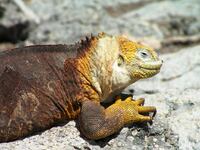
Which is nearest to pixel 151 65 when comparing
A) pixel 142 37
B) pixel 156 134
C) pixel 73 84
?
pixel 156 134

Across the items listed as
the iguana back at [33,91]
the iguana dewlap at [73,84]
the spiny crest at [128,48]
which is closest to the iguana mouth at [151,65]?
the iguana dewlap at [73,84]

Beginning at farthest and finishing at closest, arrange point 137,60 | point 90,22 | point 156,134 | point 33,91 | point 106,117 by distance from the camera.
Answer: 1. point 90,22
2. point 137,60
3. point 156,134
4. point 33,91
5. point 106,117

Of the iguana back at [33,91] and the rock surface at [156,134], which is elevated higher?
the iguana back at [33,91]

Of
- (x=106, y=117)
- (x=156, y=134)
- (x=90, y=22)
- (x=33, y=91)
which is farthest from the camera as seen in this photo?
(x=90, y=22)

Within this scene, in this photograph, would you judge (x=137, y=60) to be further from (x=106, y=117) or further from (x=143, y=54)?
(x=106, y=117)

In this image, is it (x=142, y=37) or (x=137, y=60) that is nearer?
(x=137, y=60)

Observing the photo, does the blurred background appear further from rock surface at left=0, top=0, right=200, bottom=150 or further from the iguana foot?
the iguana foot

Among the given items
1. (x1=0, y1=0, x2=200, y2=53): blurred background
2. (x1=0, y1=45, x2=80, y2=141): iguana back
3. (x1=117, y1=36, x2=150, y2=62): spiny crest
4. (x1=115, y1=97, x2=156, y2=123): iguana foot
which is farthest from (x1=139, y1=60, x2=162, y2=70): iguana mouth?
(x1=0, y1=0, x2=200, y2=53): blurred background

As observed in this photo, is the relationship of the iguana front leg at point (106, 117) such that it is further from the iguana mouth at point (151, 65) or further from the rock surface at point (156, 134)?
the iguana mouth at point (151, 65)
